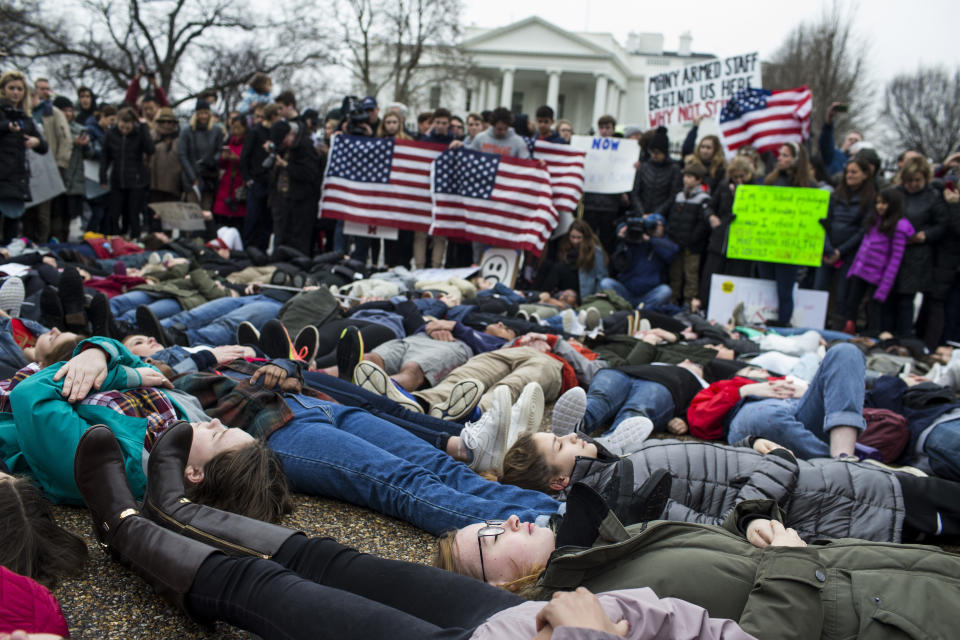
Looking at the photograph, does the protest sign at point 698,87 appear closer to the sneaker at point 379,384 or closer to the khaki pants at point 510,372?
the khaki pants at point 510,372

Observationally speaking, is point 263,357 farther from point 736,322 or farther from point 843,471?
point 736,322

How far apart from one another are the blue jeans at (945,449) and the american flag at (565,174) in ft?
21.4

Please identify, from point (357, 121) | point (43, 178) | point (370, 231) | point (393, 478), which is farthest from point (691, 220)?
point (43, 178)

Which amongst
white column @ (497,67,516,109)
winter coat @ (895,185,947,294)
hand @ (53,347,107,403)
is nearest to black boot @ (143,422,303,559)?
hand @ (53,347,107,403)

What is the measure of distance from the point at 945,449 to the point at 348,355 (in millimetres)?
3525

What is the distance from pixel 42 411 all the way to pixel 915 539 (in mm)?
3841

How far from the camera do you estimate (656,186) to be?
32.9 feet

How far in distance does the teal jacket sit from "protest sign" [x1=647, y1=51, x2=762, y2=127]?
31.6 ft

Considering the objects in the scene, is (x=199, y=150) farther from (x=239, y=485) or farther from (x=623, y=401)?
(x=239, y=485)

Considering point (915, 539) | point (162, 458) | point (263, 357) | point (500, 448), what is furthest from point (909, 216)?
point (162, 458)

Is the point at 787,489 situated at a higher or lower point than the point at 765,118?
lower

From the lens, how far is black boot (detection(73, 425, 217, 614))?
2467 millimetres

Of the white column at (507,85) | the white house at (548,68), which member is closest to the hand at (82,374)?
the white house at (548,68)

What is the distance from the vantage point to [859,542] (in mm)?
2484
